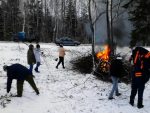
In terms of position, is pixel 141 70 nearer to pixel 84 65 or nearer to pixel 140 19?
pixel 84 65

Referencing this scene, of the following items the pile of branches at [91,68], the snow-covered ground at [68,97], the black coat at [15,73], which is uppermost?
the black coat at [15,73]

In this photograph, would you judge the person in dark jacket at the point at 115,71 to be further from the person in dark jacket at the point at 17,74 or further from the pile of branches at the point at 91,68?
the pile of branches at the point at 91,68

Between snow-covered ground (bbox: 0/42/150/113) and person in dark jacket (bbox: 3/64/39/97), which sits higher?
person in dark jacket (bbox: 3/64/39/97)

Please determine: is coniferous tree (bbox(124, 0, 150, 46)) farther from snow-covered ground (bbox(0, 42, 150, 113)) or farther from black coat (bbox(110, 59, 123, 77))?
black coat (bbox(110, 59, 123, 77))

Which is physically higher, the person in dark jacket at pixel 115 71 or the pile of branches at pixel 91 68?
the person in dark jacket at pixel 115 71

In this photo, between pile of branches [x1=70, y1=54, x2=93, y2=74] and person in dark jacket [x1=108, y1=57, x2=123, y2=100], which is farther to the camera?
pile of branches [x1=70, y1=54, x2=93, y2=74]

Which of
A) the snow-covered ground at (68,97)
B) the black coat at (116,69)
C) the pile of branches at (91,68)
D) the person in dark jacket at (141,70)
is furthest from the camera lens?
the pile of branches at (91,68)

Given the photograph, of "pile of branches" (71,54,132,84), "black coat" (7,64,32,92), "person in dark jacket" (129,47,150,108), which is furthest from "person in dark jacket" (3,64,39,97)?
"pile of branches" (71,54,132,84)

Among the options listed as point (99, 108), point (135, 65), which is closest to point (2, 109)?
point (99, 108)

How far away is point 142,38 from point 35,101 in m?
13.6

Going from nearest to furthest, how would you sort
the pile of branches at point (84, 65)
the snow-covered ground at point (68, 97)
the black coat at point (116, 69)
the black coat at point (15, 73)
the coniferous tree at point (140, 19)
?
Answer: the snow-covered ground at point (68, 97) → the black coat at point (15, 73) → the black coat at point (116, 69) → the pile of branches at point (84, 65) → the coniferous tree at point (140, 19)

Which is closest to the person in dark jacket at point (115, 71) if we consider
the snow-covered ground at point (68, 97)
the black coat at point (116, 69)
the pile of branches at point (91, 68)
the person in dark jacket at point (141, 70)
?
the black coat at point (116, 69)

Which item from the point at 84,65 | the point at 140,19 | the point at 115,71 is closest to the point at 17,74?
the point at 115,71

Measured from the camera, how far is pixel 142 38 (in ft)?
88.6
